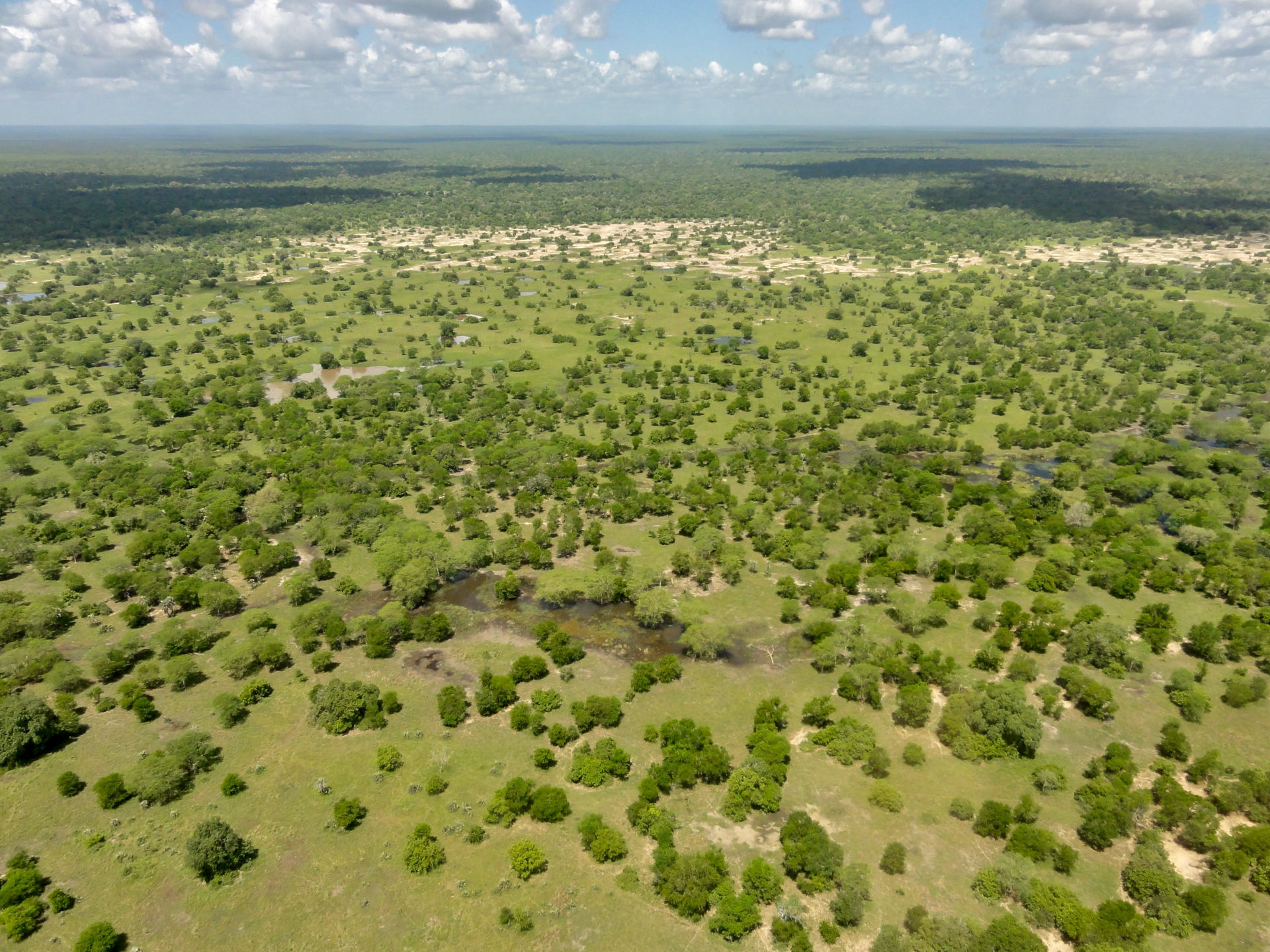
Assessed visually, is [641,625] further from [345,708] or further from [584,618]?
[345,708]

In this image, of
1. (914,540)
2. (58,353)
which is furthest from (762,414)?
(58,353)

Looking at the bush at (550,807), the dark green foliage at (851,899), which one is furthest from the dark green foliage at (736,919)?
the bush at (550,807)

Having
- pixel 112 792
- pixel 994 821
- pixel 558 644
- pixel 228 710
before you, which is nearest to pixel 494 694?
pixel 558 644

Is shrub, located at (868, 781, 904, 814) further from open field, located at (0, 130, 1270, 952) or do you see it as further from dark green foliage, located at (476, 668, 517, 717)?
dark green foliage, located at (476, 668, 517, 717)

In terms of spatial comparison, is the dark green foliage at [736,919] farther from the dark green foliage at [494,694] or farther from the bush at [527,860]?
the dark green foliage at [494,694]

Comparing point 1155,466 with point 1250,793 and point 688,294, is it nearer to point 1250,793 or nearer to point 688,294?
point 1250,793

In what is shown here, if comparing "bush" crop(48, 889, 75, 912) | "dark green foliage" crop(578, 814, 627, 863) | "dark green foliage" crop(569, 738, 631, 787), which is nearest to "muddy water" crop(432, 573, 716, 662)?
"dark green foliage" crop(569, 738, 631, 787)
